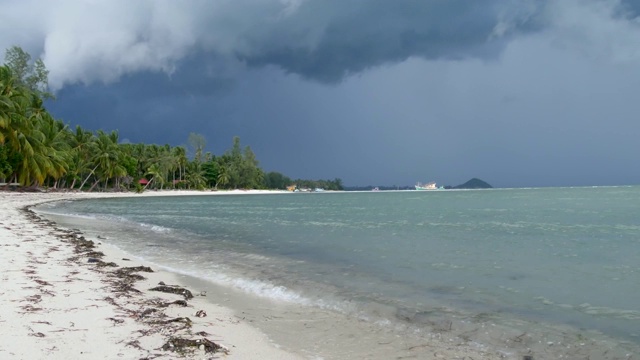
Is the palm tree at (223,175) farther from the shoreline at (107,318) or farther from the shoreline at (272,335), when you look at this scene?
the shoreline at (272,335)

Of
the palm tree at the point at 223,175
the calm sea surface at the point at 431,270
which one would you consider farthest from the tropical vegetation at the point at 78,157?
the calm sea surface at the point at 431,270

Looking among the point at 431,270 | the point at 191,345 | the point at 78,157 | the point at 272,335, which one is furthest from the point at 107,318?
the point at 78,157

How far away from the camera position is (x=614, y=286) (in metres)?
9.44

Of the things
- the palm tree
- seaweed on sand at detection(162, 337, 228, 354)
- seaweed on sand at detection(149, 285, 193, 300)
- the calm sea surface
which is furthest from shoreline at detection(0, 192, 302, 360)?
the palm tree

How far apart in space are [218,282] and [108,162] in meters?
77.9

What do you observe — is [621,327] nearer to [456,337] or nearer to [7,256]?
[456,337]

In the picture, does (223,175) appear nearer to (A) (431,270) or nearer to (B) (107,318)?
(A) (431,270)

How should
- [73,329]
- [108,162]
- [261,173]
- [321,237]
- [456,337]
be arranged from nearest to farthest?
[73,329] < [456,337] < [321,237] < [108,162] < [261,173]

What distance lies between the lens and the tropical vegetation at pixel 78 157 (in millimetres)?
51475

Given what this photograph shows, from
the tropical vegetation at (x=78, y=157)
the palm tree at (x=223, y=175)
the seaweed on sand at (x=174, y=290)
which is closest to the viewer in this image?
the seaweed on sand at (x=174, y=290)

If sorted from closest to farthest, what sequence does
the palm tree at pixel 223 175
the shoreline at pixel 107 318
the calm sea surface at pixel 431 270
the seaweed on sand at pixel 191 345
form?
1. the shoreline at pixel 107 318
2. the seaweed on sand at pixel 191 345
3. the calm sea surface at pixel 431 270
4. the palm tree at pixel 223 175

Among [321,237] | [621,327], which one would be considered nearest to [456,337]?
[621,327]

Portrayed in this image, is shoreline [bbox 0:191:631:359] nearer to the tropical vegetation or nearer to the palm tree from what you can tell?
the tropical vegetation

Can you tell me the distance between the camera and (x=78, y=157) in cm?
7981
